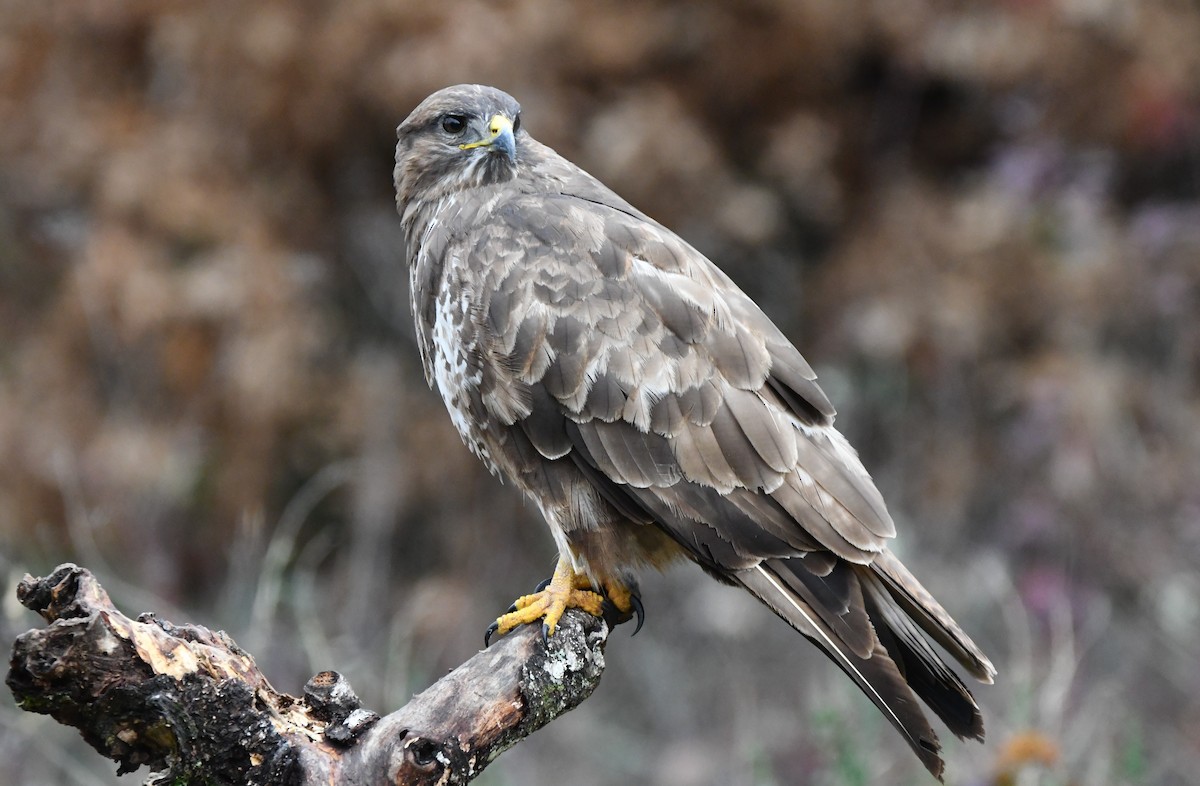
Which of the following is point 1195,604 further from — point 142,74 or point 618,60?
point 142,74

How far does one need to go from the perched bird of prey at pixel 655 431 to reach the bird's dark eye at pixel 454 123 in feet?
1.06

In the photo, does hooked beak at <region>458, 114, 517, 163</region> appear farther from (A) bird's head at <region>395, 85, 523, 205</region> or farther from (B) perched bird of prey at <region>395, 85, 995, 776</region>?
(B) perched bird of prey at <region>395, 85, 995, 776</region>

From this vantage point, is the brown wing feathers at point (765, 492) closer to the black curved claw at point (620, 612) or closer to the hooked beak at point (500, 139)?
the black curved claw at point (620, 612)

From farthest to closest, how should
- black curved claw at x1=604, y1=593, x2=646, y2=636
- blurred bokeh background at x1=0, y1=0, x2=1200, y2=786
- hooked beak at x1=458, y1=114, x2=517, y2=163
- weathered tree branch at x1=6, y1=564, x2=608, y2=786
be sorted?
blurred bokeh background at x1=0, y1=0, x2=1200, y2=786, hooked beak at x1=458, y1=114, x2=517, y2=163, black curved claw at x1=604, y1=593, x2=646, y2=636, weathered tree branch at x1=6, y1=564, x2=608, y2=786

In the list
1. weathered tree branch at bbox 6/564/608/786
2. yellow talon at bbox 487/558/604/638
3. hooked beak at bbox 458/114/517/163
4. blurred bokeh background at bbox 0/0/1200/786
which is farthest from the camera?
blurred bokeh background at bbox 0/0/1200/786

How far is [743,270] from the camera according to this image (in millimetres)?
7965

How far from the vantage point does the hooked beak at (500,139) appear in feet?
12.4

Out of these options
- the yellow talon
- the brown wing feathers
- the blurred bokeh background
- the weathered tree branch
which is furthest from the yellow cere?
the blurred bokeh background

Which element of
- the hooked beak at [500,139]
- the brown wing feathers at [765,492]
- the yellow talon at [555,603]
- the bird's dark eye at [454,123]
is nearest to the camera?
the brown wing feathers at [765,492]

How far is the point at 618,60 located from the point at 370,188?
1.63 metres

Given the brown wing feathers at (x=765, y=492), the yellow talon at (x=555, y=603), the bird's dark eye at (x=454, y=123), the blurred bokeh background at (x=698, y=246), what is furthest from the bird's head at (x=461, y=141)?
the blurred bokeh background at (x=698, y=246)

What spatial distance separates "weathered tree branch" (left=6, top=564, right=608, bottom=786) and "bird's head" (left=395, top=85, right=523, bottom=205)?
150 centimetres

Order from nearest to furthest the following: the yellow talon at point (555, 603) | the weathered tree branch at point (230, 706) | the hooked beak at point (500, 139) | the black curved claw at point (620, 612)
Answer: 1. the weathered tree branch at point (230, 706)
2. the yellow talon at point (555, 603)
3. the black curved claw at point (620, 612)
4. the hooked beak at point (500, 139)

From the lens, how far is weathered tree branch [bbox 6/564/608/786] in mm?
2375
